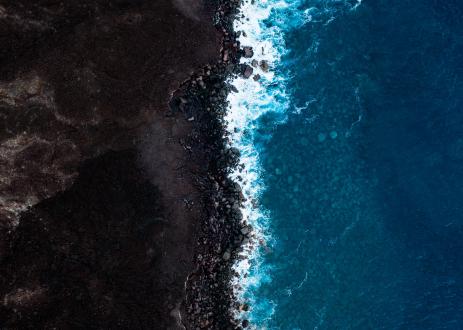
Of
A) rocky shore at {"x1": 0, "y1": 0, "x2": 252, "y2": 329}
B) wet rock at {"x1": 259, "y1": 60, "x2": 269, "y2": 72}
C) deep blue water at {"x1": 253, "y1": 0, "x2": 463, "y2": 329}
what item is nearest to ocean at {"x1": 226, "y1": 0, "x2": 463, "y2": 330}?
deep blue water at {"x1": 253, "y1": 0, "x2": 463, "y2": 329}

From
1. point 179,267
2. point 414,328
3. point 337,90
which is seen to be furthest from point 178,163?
point 414,328

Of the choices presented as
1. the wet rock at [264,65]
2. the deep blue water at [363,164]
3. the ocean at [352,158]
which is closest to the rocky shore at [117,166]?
the wet rock at [264,65]

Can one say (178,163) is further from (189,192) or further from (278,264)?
(278,264)

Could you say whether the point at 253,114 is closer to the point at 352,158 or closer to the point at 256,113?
the point at 256,113

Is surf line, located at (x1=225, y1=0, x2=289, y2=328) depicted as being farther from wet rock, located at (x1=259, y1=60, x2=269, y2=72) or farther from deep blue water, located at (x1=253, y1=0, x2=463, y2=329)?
deep blue water, located at (x1=253, y1=0, x2=463, y2=329)

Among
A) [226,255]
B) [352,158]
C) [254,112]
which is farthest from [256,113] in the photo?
[226,255]

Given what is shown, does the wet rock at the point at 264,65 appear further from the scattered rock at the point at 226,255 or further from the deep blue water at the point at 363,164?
the scattered rock at the point at 226,255
